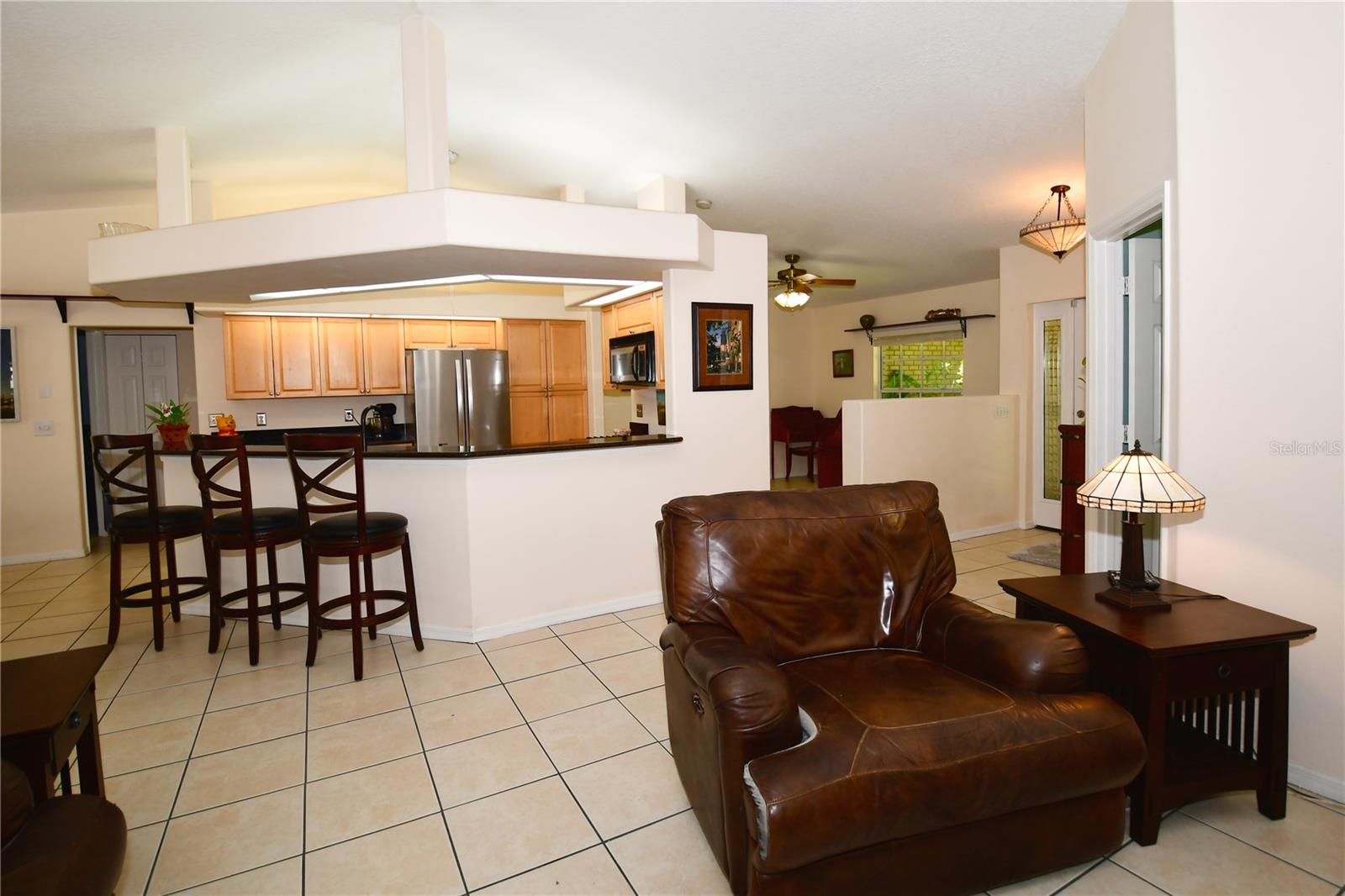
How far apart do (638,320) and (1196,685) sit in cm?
419

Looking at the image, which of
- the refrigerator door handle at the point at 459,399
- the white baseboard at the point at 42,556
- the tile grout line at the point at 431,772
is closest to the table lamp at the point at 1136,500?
the tile grout line at the point at 431,772

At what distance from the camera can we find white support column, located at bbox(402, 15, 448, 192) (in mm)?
2881

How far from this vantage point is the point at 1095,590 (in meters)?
2.29

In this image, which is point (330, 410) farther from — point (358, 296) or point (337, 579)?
point (337, 579)

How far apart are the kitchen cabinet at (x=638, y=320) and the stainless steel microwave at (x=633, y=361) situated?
0.07 meters

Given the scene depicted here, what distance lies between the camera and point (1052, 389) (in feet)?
19.1

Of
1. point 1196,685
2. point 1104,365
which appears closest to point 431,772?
point 1196,685

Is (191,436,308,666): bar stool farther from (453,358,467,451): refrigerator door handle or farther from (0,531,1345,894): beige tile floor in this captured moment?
(453,358,467,451): refrigerator door handle

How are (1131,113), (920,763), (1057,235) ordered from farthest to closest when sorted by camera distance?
(1057,235)
(1131,113)
(920,763)

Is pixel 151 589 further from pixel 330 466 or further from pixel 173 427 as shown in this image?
pixel 330 466

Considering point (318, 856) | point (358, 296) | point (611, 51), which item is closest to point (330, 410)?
point (358, 296)

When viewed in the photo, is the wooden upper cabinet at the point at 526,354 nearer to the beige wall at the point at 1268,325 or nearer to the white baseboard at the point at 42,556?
the white baseboard at the point at 42,556

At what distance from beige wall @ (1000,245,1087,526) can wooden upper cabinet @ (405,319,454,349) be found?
513cm

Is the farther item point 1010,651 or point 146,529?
point 146,529
